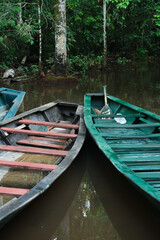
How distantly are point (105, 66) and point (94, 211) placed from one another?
500 inches

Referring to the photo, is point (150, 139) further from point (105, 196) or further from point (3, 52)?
point (3, 52)

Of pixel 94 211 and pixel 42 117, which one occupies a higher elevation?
pixel 42 117

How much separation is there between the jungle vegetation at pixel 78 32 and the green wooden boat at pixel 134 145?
248 inches

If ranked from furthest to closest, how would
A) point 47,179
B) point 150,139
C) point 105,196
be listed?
point 150,139 < point 105,196 < point 47,179

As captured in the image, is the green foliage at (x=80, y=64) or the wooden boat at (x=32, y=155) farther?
the green foliage at (x=80, y=64)

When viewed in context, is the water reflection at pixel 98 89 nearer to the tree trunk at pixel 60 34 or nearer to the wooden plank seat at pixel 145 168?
the tree trunk at pixel 60 34

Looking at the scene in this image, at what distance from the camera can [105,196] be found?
11.2ft

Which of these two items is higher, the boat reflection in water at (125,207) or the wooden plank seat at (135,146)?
Result: the wooden plank seat at (135,146)

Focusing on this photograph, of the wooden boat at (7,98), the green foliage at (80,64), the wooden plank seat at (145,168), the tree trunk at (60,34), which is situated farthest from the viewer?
the green foliage at (80,64)

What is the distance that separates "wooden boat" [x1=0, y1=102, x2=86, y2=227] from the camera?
2609 millimetres

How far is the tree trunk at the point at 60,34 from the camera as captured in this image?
404 inches

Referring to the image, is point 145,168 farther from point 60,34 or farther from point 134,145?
point 60,34

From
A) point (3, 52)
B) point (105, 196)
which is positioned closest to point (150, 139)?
point (105, 196)

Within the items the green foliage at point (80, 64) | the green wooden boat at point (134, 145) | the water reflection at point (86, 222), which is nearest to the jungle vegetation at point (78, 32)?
the green foliage at point (80, 64)
